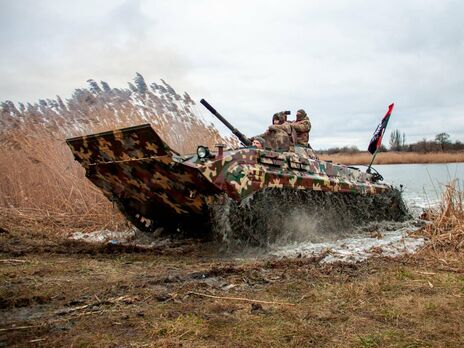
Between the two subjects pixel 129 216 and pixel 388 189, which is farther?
pixel 388 189

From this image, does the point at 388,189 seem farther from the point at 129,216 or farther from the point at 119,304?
the point at 119,304

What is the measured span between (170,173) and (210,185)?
53 cm

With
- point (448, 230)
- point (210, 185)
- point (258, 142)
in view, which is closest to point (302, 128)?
point (258, 142)

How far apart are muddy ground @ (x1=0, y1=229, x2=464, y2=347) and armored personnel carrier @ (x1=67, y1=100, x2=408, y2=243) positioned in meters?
0.98

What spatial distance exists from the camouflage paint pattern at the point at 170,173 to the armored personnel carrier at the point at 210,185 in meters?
0.01

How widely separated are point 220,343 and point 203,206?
13.5 ft

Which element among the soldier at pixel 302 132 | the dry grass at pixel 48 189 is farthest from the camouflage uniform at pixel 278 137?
the dry grass at pixel 48 189

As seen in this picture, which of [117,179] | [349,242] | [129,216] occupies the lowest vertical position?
[349,242]

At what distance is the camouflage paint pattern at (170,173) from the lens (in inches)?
257

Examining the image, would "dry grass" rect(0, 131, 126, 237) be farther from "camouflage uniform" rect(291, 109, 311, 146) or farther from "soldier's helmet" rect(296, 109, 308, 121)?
"soldier's helmet" rect(296, 109, 308, 121)

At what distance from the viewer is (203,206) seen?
7168 mm

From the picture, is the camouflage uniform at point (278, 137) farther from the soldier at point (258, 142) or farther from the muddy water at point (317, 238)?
the muddy water at point (317, 238)

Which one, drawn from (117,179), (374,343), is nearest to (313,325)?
(374,343)

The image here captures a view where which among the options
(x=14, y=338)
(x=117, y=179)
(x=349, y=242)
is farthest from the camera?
(x=349, y=242)
